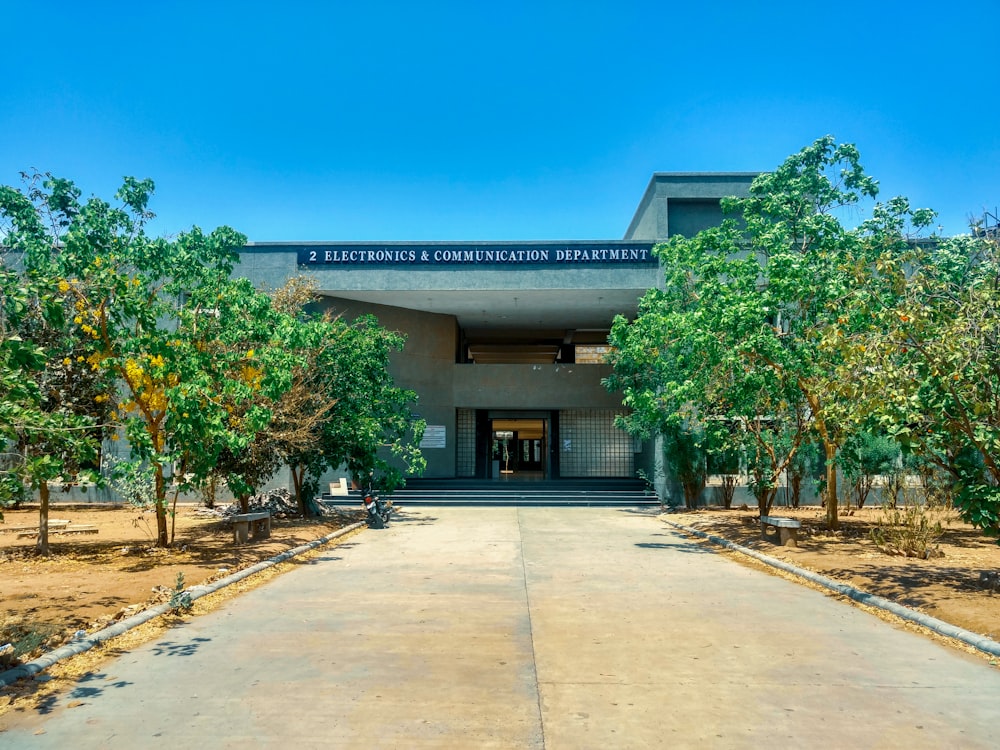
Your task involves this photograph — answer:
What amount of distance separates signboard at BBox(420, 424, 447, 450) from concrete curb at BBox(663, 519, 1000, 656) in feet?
57.0

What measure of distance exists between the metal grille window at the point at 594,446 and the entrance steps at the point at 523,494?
333 centimetres

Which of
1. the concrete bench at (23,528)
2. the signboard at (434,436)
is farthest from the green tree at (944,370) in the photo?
the signboard at (434,436)

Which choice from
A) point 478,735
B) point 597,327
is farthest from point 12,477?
point 597,327

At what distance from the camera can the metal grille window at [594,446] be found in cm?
3164

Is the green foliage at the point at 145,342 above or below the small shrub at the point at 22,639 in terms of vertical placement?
above

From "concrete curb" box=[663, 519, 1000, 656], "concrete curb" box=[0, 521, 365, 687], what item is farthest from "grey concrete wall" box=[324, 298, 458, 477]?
"concrete curb" box=[663, 519, 1000, 656]

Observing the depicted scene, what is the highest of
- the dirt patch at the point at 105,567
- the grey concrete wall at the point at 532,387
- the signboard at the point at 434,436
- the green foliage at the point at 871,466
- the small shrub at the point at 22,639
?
the grey concrete wall at the point at 532,387

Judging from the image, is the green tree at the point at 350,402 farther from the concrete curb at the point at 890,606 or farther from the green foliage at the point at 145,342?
the concrete curb at the point at 890,606

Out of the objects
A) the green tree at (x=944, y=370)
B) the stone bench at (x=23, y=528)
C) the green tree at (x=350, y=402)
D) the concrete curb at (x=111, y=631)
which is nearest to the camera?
the concrete curb at (x=111, y=631)

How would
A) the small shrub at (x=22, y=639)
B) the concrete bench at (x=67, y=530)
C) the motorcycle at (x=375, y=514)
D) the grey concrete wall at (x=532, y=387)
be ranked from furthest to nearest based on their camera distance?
the grey concrete wall at (x=532, y=387) → the motorcycle at (x=375, y=514) → the concrete bench at (x=67, y=530) → the small shrub at (x=22, y=639)

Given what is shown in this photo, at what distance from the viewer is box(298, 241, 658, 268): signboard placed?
26078 mm

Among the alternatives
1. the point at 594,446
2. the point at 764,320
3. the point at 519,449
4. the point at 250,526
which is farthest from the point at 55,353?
the point at 519,449

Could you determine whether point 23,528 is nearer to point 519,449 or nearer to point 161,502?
point 161,502

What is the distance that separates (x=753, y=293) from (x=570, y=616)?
8168mm
